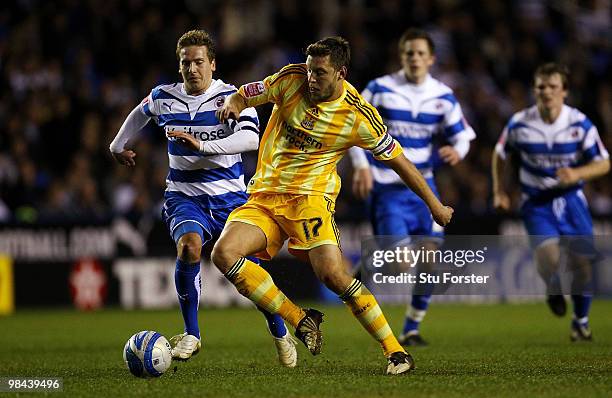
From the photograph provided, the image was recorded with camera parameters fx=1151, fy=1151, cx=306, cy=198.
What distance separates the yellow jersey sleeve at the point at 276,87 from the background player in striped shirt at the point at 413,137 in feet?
8.43

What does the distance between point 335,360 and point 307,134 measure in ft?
6.20

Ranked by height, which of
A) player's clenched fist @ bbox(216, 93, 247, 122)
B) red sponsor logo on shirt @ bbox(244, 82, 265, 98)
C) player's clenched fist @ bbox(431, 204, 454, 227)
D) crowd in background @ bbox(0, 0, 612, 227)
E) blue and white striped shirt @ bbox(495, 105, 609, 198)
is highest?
crowd in background @ bbox(0, 0, 612, 227)

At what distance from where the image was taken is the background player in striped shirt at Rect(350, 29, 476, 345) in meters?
10.2

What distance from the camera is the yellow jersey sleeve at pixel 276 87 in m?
7.67

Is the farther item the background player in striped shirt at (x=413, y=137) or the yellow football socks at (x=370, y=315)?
the background player in striped shirt at (x=413, y=137)

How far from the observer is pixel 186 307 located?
8.30 meters

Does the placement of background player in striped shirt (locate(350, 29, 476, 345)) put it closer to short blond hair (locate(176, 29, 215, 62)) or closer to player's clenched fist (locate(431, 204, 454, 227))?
short blond hair (locate(176, 29, 215, 62))

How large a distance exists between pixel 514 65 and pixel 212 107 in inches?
481

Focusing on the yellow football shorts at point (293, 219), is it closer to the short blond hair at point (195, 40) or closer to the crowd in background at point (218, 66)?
the short blond hair at point (195, 40)

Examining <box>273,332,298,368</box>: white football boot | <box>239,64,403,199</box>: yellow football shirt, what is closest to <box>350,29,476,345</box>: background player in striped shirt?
<box>273,332,298,368</box>: white football boot

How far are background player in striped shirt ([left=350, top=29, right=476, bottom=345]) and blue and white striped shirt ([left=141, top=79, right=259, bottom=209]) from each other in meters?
2.04

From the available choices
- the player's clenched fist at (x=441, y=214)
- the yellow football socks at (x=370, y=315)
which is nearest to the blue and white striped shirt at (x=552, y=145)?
the player's clenched fist at (x=441, y=214)

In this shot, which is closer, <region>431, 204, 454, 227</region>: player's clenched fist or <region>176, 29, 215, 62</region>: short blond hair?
<region>431, 204, 454, 227</region>: player's clenched fist

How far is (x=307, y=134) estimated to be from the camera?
25.1 feet
